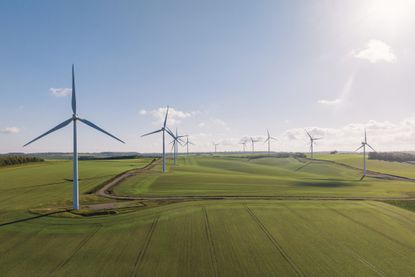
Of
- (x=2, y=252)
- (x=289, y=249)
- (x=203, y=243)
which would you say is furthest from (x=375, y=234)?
(x=2, y=252)

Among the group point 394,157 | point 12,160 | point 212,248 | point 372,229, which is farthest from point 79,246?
point 394,157

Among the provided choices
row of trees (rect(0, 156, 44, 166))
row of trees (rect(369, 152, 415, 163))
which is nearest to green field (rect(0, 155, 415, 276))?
row of trees (rect(0, 156, 44, 166))

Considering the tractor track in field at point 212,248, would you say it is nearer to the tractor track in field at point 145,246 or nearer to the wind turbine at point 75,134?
the tractor track in field at point 145,246

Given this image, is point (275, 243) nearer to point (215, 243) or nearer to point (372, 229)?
point (215, 243)

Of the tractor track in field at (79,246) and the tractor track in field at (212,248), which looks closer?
the tractor track in field at (212,248)

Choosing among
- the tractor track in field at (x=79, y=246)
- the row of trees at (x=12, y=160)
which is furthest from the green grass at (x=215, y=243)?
the row of trees at (x=12, y=160)

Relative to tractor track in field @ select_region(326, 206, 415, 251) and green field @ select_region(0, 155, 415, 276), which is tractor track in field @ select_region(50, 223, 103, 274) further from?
tractor track in field @ select_region(326, 206, 415, 251)

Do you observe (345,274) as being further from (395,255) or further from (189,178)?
(189,178)

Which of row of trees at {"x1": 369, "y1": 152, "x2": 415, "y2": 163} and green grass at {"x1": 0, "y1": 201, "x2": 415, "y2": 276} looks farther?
row of trees at {"x1": 369, "y1": 152, "x2": 415, "y2": 163}
